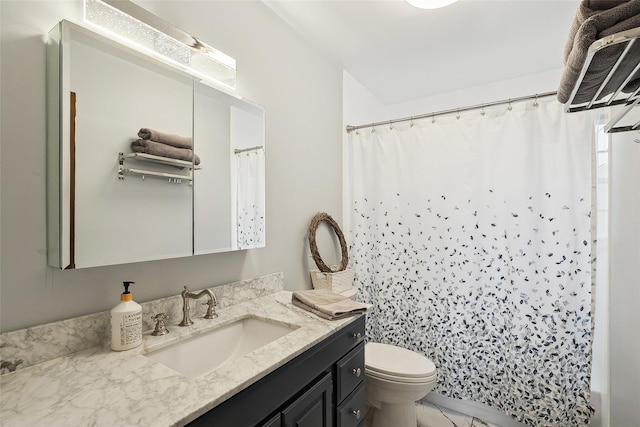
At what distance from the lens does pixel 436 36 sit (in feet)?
6.54

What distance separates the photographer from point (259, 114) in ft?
5.27

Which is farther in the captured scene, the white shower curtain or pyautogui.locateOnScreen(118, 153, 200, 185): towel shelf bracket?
the white shower curtain

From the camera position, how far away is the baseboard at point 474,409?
1.96 m

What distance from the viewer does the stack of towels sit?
1.12 m

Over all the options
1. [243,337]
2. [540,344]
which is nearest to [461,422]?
[540,344]

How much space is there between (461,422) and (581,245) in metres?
1.31

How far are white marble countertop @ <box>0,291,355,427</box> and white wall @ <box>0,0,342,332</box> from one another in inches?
6.6

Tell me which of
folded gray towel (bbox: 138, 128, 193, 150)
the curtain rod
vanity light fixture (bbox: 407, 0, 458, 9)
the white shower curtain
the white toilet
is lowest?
the white toilet

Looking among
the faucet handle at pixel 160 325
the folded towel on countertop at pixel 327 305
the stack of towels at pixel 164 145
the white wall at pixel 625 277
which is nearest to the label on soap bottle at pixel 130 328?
the faucet handle at pixel 160 325

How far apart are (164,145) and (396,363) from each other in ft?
5.33

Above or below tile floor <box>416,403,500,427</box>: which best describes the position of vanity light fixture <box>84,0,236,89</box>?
above

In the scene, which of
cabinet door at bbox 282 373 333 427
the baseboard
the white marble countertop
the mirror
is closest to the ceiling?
the mirror

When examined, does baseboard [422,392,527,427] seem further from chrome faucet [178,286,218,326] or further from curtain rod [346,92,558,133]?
curtain rod [346,92,558,133]

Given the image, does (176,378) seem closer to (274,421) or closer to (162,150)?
(274,421)
